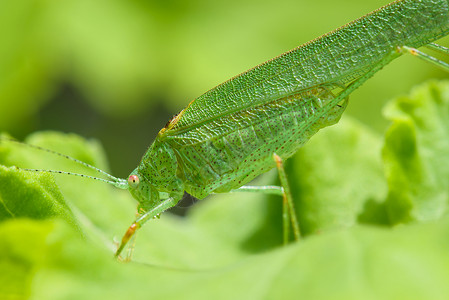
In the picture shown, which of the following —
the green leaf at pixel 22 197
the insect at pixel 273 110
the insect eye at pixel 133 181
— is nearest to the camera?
the green leaf at pixel 22 197

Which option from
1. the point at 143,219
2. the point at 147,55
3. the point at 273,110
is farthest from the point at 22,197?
the point at 147,55

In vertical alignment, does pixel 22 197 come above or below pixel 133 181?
above

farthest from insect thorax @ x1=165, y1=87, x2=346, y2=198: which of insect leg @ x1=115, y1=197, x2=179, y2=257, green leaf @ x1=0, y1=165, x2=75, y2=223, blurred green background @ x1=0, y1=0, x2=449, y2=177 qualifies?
blurred green background @ x1=0, y1=0, x2=449, y2=177

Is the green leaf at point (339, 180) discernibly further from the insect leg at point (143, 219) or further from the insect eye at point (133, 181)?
the insect eye at point (133, 181)

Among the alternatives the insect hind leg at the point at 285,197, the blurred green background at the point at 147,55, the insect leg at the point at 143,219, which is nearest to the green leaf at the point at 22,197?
the insect leg at the point at 143,219

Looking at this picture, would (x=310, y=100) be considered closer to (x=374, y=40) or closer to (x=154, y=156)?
(x=374, y=40)

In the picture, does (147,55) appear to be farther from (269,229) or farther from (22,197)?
(22,197)

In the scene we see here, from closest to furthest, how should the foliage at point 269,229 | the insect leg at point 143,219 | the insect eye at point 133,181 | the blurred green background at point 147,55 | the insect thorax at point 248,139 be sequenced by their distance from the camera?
the foliage at point 269,229 < the insect leg at point 143,219 < the insect thorax at point 248,139 < the insect eye at point 133,181 < the blurred green background at point 147,55

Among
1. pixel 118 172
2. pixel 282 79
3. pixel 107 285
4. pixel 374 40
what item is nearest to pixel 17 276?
pixel 107 285
